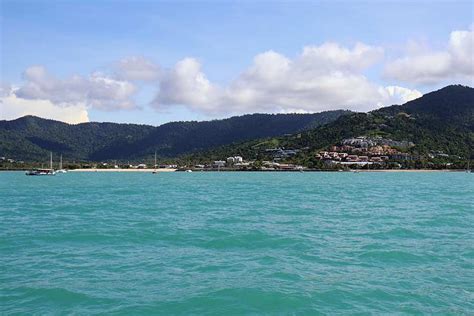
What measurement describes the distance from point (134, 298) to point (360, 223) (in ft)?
69.7

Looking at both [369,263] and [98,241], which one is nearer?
[369,263]

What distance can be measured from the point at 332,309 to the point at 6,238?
20463mm

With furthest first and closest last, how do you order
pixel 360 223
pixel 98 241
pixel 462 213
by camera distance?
1. pixel 462 213
2. pixel 360 223
3. pixel 98 241

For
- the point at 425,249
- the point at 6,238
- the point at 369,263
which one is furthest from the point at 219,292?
the point at 6,238

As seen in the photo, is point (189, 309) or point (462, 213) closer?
point (189, 309)

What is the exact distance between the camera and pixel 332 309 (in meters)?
14.7

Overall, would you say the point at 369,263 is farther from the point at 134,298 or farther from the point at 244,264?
the point at 134,298

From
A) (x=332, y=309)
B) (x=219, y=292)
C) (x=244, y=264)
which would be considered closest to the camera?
(x=332, y=309)

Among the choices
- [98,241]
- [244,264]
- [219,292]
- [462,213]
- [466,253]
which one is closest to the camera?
[219,292]

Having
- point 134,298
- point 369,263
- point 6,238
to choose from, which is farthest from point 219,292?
point 6,238

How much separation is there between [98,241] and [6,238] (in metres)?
5.74

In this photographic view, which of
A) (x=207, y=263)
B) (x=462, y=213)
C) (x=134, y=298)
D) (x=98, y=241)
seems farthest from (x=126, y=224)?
(x=462, y=213)

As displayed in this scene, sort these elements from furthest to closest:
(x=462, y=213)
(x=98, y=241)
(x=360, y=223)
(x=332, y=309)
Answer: (x=462, y=213), (x=360, y=223), (x=98, y=241), (x=332, y=309)

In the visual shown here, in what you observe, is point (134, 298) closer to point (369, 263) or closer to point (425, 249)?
point (369, 263)
